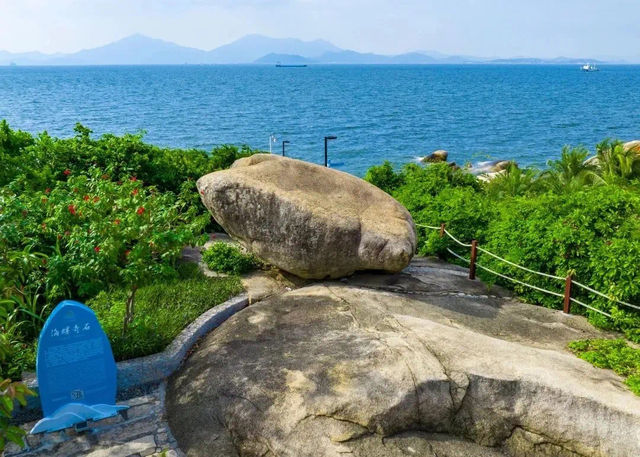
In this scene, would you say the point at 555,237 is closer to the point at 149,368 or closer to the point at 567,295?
the point at 567,295

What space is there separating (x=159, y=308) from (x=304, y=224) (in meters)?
2.76

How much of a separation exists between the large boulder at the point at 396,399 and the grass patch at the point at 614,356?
7.8 inches

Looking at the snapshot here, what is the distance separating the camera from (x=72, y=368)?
6539mm

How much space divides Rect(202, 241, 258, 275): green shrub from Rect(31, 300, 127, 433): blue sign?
4488 mm

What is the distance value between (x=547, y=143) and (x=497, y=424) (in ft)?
160

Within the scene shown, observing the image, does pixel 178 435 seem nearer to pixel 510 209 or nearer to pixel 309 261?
pixel 309 261

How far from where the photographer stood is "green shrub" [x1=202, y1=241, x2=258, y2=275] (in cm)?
1111

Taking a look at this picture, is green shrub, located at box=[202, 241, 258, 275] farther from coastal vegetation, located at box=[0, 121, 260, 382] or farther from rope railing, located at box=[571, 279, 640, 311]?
rope railing, located at box=[571, 279, 640, 311]

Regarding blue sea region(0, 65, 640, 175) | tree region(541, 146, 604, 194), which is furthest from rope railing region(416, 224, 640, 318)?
blue sea region(0, 65, 640, 175)

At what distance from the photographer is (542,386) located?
6.79 meters

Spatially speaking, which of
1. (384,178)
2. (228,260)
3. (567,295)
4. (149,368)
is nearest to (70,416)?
(149,368)

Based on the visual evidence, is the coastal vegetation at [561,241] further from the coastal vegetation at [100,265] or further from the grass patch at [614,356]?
the coastal vegetation at [100,265]

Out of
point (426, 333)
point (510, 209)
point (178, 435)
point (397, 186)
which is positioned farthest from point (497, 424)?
point (397, 186)


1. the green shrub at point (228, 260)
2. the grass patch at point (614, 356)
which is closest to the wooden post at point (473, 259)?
the grass patch at point (614, 356)
